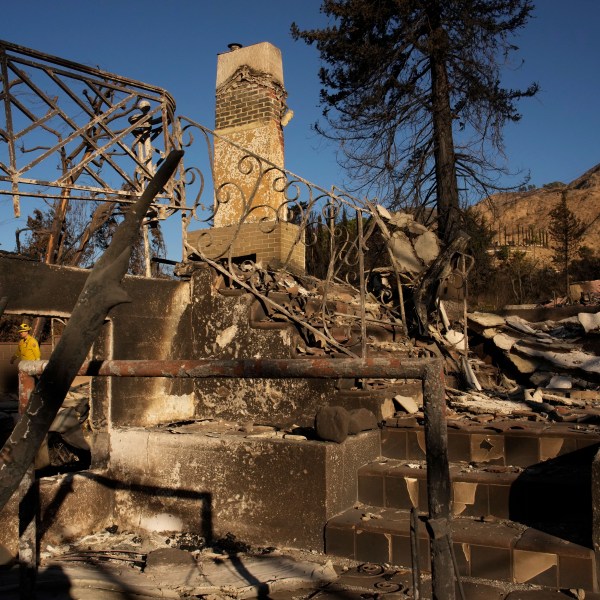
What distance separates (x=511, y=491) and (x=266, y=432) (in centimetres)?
205

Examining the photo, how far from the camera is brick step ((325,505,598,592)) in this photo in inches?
153

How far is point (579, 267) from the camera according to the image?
96.0 feet

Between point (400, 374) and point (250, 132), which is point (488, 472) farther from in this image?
point (250, 132)

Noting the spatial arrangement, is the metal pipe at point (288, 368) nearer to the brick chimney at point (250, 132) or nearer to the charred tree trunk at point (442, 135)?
the brick chimney at point (250, 132)

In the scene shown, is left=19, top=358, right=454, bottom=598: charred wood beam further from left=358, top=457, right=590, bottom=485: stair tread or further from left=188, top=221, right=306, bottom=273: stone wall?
left=188, top=221, right=306, bottom=273: stone wall

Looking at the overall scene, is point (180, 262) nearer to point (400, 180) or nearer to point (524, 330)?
point (524, 330)

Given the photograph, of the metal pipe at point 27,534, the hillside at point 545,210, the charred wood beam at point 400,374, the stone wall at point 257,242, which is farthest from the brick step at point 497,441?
the hillside at point 545,210

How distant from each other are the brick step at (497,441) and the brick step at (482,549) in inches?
28.4

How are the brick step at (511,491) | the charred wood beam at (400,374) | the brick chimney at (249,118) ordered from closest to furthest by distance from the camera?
1. the charred wood beam at (400,374)
2. the brick step at (511,491)
3. the brick chimney at (249,118)

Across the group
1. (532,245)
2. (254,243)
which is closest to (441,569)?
(254,243)

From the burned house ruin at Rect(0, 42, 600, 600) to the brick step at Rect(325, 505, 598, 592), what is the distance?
0.01 meters

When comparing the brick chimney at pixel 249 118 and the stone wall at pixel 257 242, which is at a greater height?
the brick chimney at pixel 249 118

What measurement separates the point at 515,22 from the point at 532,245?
2998 cm

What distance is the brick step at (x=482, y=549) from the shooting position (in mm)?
3875
